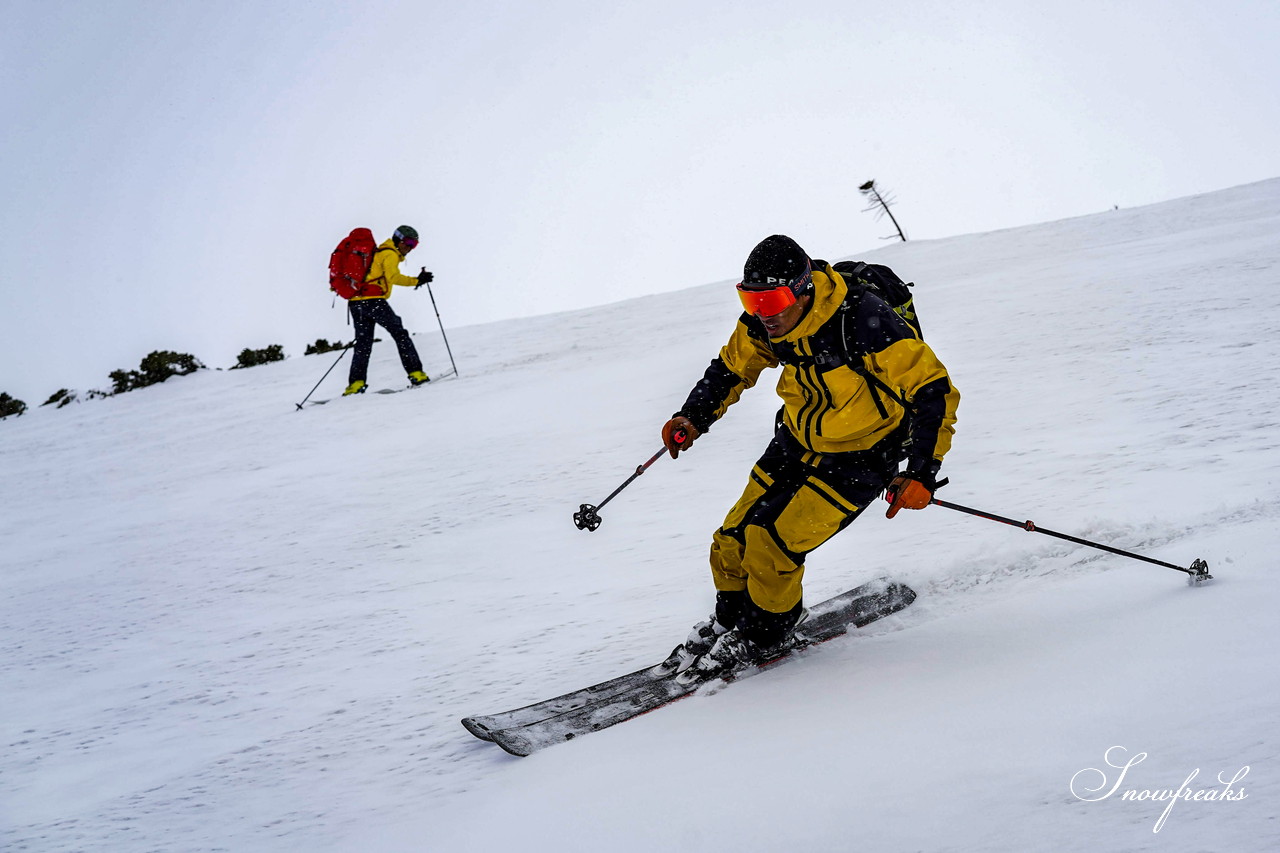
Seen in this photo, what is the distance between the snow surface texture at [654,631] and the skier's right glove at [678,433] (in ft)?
3.01

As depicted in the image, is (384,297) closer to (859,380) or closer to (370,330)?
(370,330)

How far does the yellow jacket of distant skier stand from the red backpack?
0.19ft

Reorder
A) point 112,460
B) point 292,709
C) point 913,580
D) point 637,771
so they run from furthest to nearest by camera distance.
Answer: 1. point 112,460
2. point 913,580
3. point 292,709
4. point 637,771

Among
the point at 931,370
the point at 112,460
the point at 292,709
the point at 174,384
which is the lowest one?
the point at 292,709

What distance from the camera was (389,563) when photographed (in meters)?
5.73

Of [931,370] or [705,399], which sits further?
[705,399]

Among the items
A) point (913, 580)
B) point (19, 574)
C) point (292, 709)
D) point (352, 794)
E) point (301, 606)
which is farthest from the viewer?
point (19, 574)

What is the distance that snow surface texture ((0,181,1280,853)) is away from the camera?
2256 millimetres

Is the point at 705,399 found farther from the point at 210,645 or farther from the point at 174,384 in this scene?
the point at 174,384

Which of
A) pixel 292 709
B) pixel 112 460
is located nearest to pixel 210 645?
pixel 292 709

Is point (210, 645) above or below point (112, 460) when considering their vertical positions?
below

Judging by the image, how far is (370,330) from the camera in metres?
12.9

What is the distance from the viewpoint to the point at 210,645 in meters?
4.71

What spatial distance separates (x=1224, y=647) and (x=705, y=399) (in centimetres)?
210
